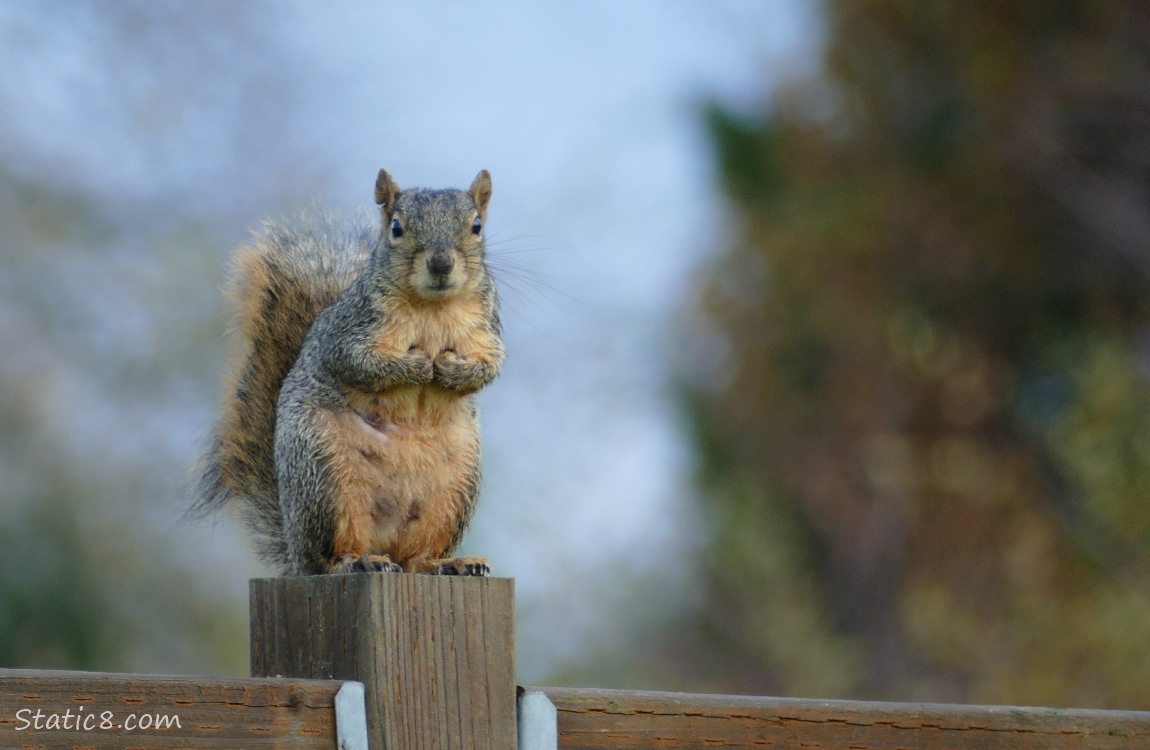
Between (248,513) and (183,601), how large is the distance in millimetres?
4182

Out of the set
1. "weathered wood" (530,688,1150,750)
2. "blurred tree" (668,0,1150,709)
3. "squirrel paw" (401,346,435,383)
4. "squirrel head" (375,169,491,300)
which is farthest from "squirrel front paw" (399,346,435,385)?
"blurred tree" (668,0,1150,709)

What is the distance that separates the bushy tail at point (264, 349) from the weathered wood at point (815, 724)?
787 mm

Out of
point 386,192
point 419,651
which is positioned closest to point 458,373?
point 386,192

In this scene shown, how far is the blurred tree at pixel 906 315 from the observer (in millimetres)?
6777

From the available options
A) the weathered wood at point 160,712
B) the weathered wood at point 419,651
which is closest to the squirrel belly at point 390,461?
the weathered wood at point 419,651

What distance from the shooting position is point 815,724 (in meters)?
1.34

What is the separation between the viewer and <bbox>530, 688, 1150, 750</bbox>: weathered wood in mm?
1231

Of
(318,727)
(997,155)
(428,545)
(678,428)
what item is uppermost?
(997,155)

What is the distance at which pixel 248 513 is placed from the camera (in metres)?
1.94

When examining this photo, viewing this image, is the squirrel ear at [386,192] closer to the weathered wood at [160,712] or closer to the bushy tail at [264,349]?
the bushy tail at [264,349]

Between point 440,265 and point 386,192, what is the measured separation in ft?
0.80

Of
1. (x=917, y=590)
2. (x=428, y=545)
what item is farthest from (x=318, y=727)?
(x=917, y=590)

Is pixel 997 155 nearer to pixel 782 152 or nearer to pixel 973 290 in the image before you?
pixel 973 290

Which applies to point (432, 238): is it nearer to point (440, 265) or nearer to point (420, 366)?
point (440, 265)
